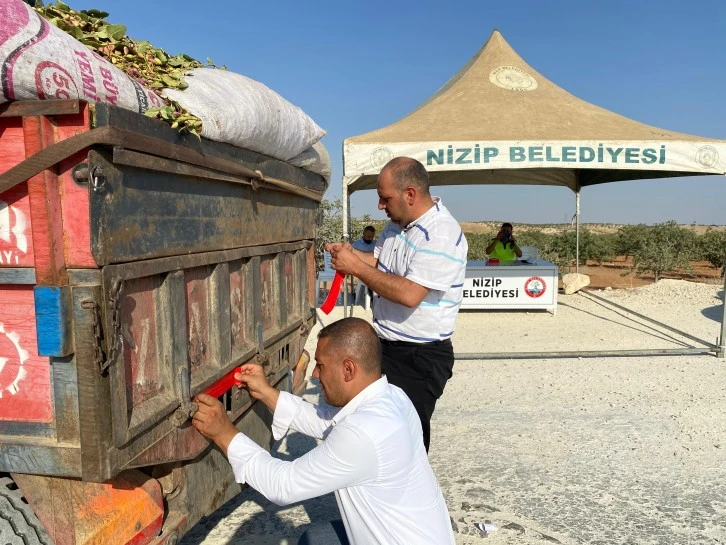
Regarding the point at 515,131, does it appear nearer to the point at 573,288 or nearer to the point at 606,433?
the point at 606,433

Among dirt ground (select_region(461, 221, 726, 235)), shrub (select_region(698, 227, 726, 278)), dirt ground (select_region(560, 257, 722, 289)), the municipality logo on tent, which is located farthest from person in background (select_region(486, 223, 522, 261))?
dirt ground (select_region(461, 221, 726, 235))

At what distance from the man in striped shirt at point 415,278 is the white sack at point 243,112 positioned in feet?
1.72

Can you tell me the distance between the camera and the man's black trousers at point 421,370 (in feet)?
9.45

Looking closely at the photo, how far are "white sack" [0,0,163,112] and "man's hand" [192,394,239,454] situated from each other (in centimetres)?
105

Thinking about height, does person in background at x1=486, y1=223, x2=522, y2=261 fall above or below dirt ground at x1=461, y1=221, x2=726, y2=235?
below

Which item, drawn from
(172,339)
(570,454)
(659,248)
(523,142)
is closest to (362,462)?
(172,339)

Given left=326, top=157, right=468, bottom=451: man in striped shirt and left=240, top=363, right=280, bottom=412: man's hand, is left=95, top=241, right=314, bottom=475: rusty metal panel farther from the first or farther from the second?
left=326, top=157, right=468, bottom=451: man in striped shirt

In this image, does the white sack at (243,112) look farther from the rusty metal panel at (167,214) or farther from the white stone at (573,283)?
the white stone at (573,283)

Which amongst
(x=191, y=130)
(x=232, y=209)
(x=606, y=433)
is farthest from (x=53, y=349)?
(x=606, y=433)

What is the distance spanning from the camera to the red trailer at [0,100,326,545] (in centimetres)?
150

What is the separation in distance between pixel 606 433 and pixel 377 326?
8.88ft

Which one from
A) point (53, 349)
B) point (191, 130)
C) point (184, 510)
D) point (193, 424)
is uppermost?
point (191, 130)

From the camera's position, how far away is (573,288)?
42.5 feet

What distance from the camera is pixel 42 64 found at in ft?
4.81
